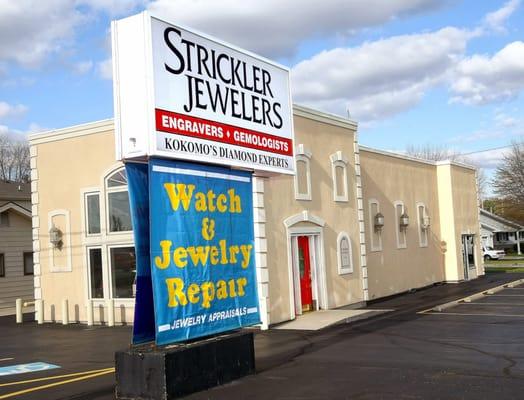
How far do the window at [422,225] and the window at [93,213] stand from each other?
14.0 m

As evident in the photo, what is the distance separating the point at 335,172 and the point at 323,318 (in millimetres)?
5261

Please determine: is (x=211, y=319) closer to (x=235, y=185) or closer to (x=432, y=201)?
(x=235, y=185)

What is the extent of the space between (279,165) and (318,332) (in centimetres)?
529

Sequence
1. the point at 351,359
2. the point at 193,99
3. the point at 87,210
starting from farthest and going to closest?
the point at 87,210 < the point at 351,359 < the point at 193,99

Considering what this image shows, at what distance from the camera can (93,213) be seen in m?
18.6

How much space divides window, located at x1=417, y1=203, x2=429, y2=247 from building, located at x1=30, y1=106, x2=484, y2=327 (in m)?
4.28

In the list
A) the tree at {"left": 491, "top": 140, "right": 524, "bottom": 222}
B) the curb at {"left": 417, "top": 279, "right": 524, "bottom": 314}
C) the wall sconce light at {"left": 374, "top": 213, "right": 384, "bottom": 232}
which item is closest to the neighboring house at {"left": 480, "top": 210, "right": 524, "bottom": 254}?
the tree at {"left": 491, "top": 140, "right": 524, "bottom": 222}

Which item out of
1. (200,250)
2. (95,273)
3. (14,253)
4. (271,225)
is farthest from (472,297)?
(14,253)

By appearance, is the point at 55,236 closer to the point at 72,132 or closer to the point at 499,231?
the point at 72,132

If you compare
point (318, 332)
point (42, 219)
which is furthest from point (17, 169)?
point (318, 332)

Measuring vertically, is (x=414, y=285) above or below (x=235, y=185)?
below

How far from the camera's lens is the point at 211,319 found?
9.17m

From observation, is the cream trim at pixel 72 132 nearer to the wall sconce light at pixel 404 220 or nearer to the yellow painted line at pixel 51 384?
the yellow painted line at pixel 51 384

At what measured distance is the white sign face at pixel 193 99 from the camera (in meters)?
8.20
